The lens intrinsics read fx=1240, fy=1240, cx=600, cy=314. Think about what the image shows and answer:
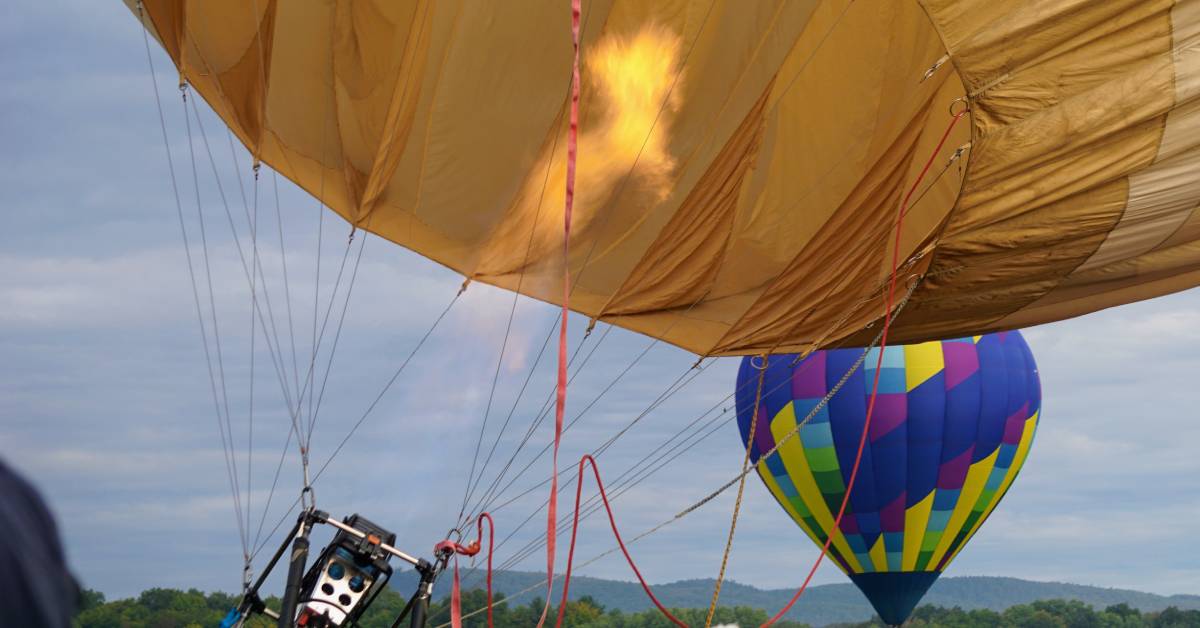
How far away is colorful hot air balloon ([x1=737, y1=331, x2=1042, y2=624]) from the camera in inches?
693

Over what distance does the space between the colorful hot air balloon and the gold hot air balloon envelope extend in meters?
9.20

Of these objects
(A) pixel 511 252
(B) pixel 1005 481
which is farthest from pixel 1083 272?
Result: (B) pixel 1005 481

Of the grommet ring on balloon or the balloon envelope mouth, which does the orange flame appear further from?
the balloon envelope mouth

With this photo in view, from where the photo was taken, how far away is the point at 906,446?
57.6 ft

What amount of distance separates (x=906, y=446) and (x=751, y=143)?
1071 centimetres

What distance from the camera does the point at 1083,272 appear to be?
7.24 m

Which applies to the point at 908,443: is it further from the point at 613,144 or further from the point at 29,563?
the point at 29,563

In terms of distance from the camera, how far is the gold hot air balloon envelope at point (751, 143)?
6.18 m

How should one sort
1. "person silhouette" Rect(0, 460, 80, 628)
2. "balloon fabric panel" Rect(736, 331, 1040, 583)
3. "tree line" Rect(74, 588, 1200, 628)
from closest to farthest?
"person silhouette" Rect(0, 460, 80, 628) → "balloon fabric panel" Rect(736, 331, 1040, 583) → "tree line" Rect(74, 588, 1200, 628)

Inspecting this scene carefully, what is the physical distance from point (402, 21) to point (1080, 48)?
12.5 feet

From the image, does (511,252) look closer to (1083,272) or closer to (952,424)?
(1083,272)

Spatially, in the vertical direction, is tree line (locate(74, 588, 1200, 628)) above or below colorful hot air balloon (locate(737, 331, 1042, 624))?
above

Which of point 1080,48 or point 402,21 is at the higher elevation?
point 402,21

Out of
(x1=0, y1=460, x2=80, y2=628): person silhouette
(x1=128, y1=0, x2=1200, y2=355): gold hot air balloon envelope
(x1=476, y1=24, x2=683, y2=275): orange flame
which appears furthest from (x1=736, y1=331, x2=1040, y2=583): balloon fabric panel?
(x1=0, y1=460, x2=80, y2=628): person silhouette
